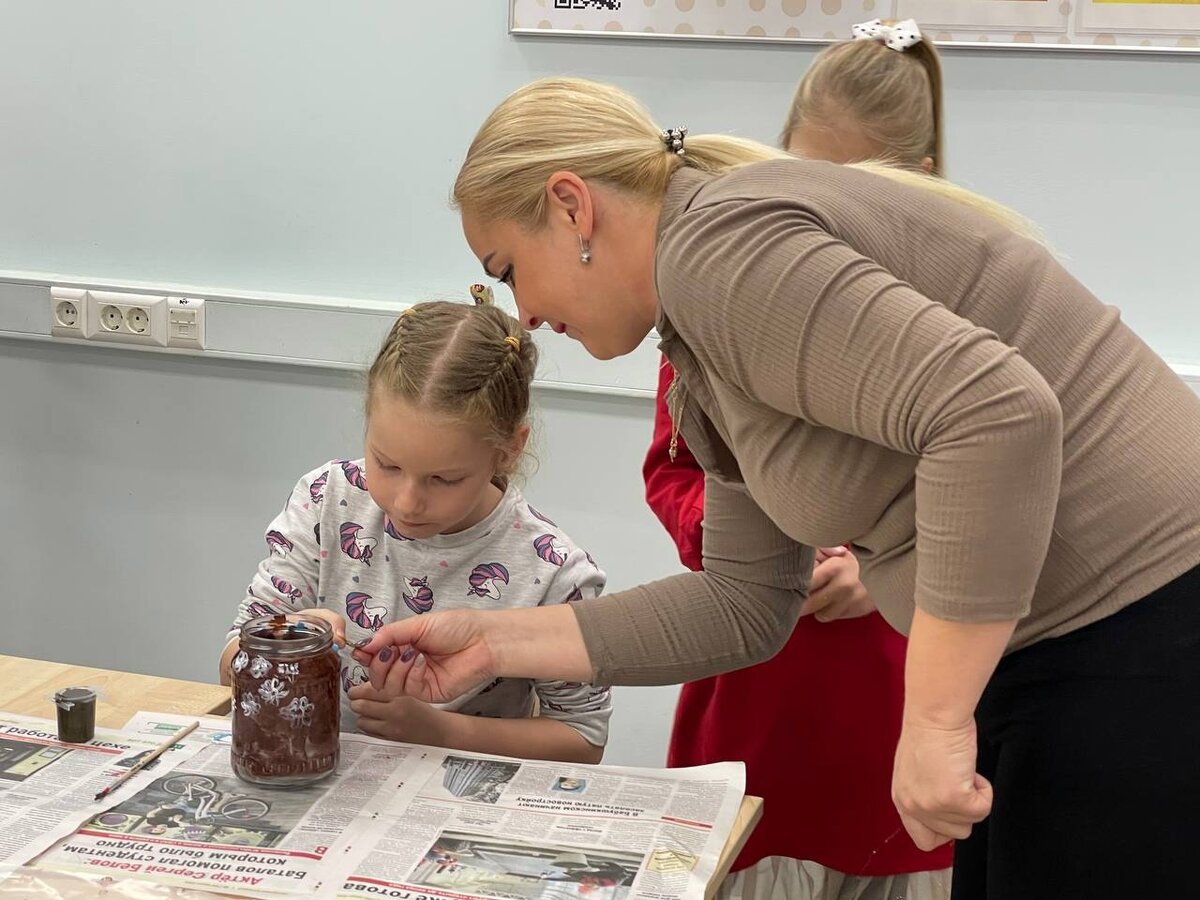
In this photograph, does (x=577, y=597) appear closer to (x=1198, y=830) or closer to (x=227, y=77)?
(x=1198, y=830)

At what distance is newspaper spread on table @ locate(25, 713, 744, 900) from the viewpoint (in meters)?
0.95

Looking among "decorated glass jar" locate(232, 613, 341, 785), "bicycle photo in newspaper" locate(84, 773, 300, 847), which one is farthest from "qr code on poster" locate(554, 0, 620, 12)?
"bicycle photo in newspaper" locate(84, 773, 300, 847)

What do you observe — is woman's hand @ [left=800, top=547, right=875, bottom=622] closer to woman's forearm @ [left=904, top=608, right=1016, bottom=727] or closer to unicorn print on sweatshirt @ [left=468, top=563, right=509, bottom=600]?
unicorn print on sweatshirt @ [left=468, top=563, right=509, bottom=600]

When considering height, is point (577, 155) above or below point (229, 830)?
above

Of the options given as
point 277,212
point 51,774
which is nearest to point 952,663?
point 51,774

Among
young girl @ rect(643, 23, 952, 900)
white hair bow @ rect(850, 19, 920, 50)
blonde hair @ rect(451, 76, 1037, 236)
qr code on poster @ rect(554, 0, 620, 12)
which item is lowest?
young girl @ rect(643, 23, 952, 900)

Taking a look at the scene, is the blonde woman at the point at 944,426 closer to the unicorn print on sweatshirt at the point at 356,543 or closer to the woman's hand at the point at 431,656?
the woman's hand at the point at 431,656

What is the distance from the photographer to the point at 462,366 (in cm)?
137

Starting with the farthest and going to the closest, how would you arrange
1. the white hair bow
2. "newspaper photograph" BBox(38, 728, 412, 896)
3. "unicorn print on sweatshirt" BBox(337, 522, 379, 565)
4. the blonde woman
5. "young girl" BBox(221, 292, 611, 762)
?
the white hair bow, "unicorn print on sweatshirt" BBox(337, 522, 379, 565), "young girl" BBox(221, 292, 611, 762), "newspaper photograph" BBox(38, 728, 412, 896), the blonde woman

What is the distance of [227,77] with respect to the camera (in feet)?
7.22

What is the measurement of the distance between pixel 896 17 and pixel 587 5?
0.49 meters

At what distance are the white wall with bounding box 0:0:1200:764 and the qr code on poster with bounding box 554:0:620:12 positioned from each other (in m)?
0.06

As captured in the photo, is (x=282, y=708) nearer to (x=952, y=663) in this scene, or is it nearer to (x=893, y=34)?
(x=952, y=663)

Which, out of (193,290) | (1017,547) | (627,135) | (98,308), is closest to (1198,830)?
(1017,547)
